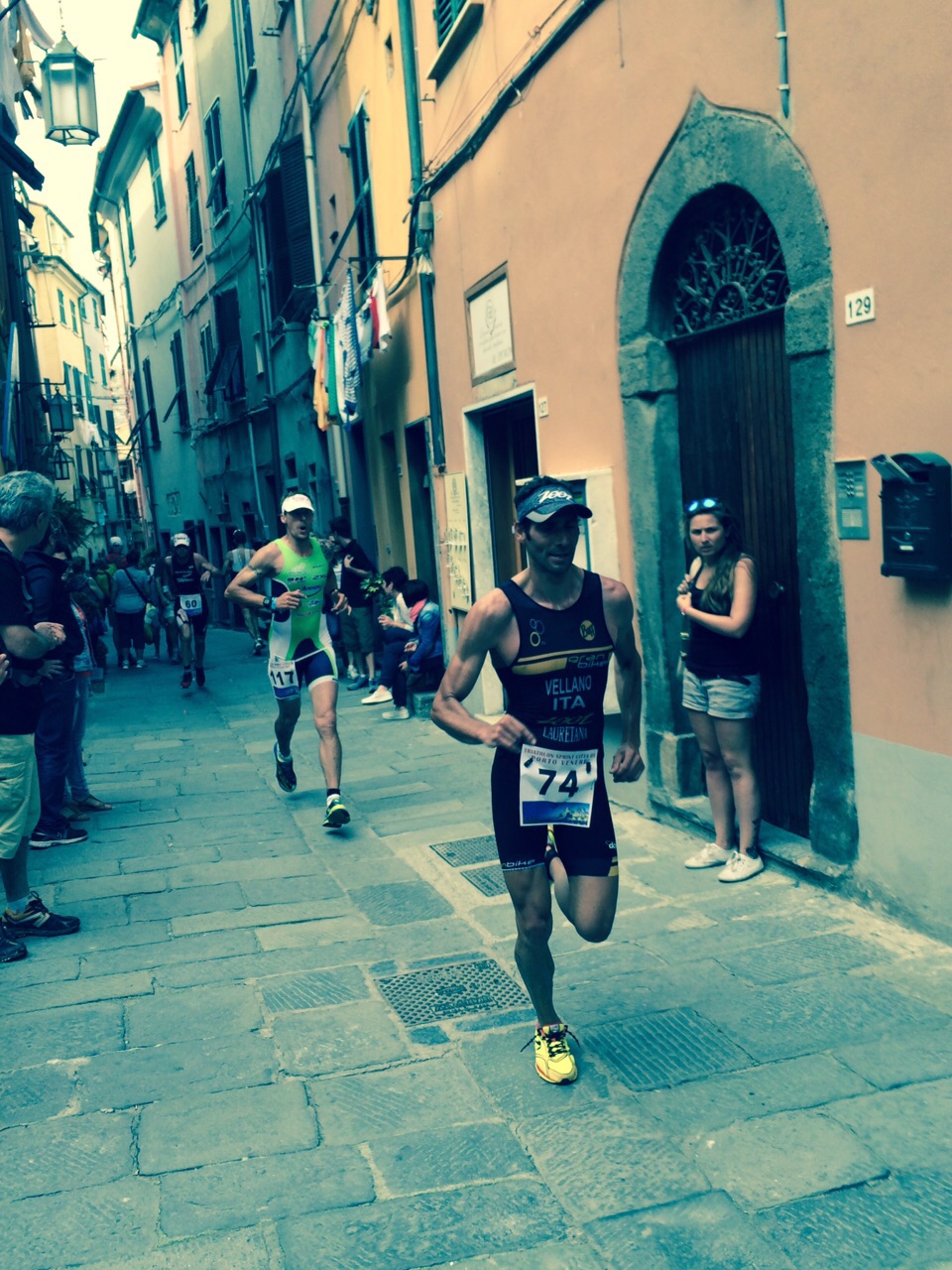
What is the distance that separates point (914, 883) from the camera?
15.0 feet

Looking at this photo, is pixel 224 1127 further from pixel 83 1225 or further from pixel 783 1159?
pixel 783 1159

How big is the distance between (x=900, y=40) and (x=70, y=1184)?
433cm

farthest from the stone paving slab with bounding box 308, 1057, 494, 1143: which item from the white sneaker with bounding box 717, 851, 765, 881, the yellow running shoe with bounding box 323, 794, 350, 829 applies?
the yellow running shoe with bounding box 323, 794, 350, 829

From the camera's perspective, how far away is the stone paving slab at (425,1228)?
288cm

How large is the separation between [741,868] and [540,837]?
203 cm

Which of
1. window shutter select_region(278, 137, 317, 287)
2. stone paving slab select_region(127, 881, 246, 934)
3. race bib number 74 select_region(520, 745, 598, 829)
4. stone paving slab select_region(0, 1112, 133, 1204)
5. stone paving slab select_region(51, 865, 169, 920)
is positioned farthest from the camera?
window shutter select_region(278, 137, 317, 287)

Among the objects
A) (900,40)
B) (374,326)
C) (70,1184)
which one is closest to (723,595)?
(900,40)

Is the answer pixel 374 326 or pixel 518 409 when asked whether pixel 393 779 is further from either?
pixel 374 326

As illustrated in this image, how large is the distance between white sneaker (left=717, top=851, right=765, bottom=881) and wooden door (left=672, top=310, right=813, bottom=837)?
30cm

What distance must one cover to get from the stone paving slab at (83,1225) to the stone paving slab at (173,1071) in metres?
0.52

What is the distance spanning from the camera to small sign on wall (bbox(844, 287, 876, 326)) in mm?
4508

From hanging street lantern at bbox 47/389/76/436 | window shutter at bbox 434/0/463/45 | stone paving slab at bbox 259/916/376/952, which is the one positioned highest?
window shutter at bbox 434/0/463/45

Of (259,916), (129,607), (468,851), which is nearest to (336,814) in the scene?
(468,851)

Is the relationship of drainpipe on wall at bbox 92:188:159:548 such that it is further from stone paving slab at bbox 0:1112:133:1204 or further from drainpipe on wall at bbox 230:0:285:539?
stone paving slab at bbox 0:1112:133:1204
